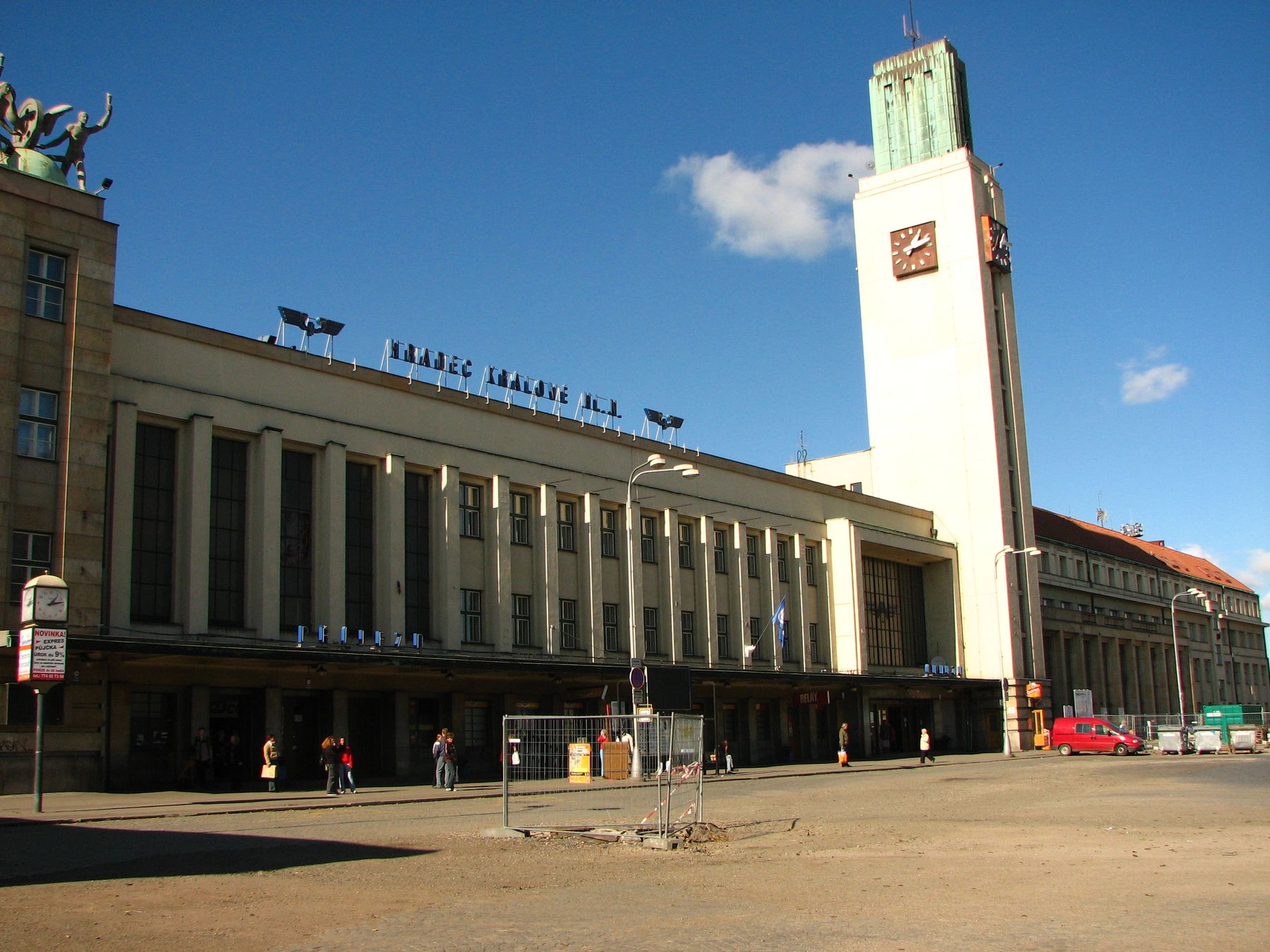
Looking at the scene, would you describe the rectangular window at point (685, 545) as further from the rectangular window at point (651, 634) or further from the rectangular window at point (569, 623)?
the rectangular window at point (569, 623)

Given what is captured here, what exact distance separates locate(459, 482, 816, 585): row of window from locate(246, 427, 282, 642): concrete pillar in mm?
7613

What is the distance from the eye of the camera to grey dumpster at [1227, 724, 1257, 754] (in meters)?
57.3

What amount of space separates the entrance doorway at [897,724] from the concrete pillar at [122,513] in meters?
37.6

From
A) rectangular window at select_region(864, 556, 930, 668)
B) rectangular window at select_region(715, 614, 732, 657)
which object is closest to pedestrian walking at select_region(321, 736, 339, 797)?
rectangular window at select_region(715, 614, 732, 657)

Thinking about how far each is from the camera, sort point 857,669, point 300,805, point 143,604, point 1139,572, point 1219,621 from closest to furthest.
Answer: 1. point 300,805
2. point 143,604
3. point 857,669
4. point 1139,572
5. point 1219,621

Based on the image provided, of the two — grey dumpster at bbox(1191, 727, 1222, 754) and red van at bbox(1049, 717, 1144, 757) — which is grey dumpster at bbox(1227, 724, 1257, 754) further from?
red van at bbox(1049, 717, 1144, 757)

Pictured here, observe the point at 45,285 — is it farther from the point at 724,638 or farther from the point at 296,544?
the point at 724,638

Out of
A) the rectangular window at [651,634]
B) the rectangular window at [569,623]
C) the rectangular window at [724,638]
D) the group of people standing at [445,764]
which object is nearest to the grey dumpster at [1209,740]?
the rectangular window at [724,638]

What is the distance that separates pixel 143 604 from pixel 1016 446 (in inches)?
2156

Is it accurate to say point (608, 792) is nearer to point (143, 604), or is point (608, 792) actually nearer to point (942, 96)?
point (143, 604)

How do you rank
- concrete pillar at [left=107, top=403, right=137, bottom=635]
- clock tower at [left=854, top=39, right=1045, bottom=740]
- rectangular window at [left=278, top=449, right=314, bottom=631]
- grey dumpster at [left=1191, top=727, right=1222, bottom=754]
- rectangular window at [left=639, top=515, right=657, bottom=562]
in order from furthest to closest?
clock tower at [left=854, top=39, right=1045, bottom=740] < grey dumpster at [left=1191, top=727, right=1222, bottom=754] < rectangular window at [left=639, top=515, right=657, bottom=562] < rectangular window at [left=278, top=449, right=314, bottom=631] < concrete pillar at [left=107, top=403, right=137, bottom=635]

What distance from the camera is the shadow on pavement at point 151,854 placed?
1448cm

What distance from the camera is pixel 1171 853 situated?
15914 millimetres

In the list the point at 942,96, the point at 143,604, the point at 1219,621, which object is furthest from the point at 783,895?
the point at 1219,621
